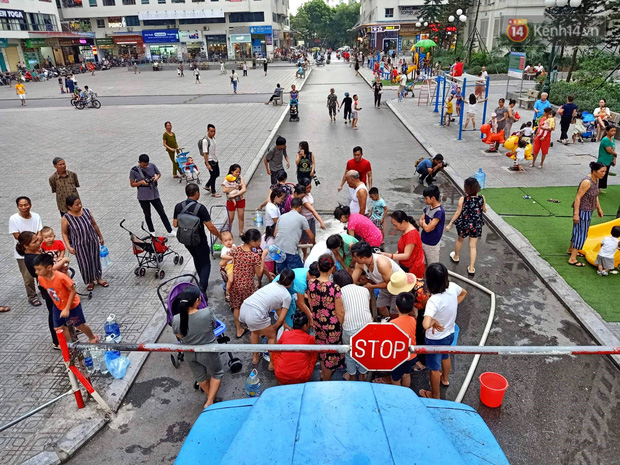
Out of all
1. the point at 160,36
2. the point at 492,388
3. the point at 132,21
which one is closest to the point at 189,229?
the point at 492,388

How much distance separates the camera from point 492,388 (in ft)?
16.2

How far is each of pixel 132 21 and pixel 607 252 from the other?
78.2 meters

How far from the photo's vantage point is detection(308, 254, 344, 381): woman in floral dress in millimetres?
4906

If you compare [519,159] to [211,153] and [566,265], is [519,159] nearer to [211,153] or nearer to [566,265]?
[566,265]

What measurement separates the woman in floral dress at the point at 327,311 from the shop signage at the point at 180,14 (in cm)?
7022

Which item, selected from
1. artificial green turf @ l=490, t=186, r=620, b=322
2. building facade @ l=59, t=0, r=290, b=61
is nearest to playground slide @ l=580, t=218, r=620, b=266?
artificial green turf @ l=490, t=186, r=620, b=322

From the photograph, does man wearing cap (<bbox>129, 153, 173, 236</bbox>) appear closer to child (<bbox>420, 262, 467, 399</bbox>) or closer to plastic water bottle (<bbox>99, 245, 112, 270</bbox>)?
plastic water bottle (<bbox>99, 245, 112, 270</bbox>)

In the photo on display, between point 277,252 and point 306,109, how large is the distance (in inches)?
812

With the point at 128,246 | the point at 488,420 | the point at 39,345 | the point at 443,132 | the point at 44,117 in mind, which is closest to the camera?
the point at 488,420

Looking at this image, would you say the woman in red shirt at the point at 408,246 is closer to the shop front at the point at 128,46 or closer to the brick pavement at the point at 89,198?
the brick pavement at the point at 89,198

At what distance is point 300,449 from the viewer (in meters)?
2.50

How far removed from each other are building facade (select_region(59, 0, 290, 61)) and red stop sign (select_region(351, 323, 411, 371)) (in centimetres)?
6945

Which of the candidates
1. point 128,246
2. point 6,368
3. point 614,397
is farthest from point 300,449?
point 128,246

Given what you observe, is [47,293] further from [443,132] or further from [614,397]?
[443,132]
